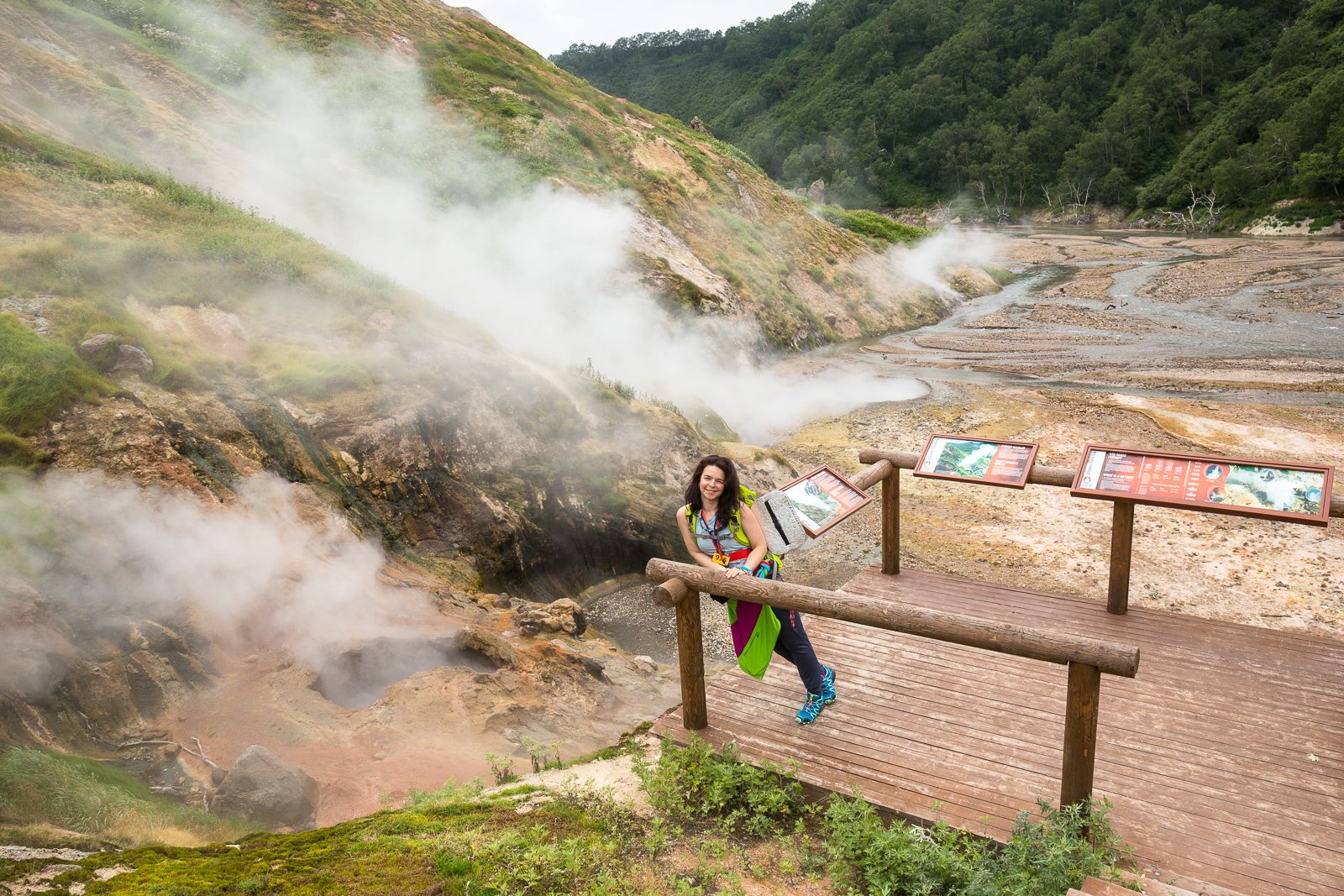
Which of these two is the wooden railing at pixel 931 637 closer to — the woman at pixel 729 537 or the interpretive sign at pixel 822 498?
the woman at pixel 729 537

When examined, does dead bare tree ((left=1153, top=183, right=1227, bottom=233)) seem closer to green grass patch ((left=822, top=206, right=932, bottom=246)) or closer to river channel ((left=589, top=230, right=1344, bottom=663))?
river channel ((left=589, top=230, right=1344, bottom=663))

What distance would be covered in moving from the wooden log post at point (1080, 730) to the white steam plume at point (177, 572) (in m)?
4.89

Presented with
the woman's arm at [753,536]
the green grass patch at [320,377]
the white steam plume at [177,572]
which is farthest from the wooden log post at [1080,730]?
the green grass patch at [320,377]

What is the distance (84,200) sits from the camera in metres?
8.40

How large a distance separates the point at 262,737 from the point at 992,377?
17026 mm

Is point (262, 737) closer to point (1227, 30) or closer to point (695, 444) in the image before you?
point (695, 444)

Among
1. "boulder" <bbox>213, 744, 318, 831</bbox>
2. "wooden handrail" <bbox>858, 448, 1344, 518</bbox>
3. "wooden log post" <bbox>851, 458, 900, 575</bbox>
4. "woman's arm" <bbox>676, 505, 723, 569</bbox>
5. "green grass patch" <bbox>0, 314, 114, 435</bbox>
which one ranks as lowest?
"boulder" <bbox>213, 744, 318, 831</bbox>

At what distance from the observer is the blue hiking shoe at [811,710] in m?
4.23

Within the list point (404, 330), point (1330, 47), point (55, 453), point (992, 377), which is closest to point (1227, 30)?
point (1330, 47)

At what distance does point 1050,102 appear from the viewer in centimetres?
7406

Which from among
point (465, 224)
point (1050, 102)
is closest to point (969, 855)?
point (465, 224)

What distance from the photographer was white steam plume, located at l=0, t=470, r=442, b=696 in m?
4.70

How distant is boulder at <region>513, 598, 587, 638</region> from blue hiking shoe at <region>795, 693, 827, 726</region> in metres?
3.27

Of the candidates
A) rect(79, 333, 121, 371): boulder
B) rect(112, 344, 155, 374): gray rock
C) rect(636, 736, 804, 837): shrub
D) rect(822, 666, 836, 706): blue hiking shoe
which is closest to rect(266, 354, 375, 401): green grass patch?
rect(112, 344, 155, 374): gray rock
